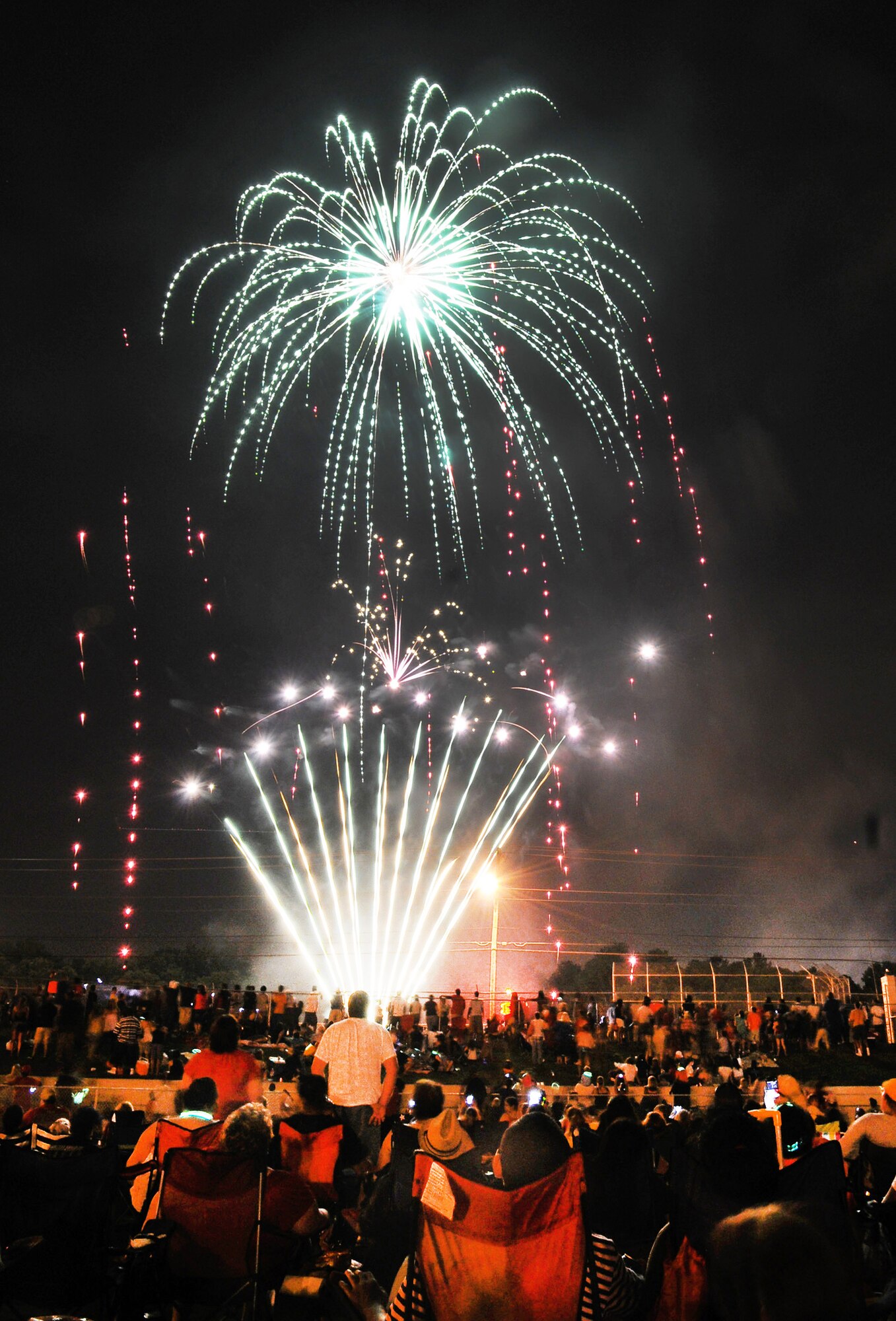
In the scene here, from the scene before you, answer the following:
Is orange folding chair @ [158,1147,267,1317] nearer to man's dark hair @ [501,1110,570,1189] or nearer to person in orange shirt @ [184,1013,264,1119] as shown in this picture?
man's dark hair @ [501,1110,570,1189]

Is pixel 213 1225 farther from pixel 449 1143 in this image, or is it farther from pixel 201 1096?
pixel 201 1096

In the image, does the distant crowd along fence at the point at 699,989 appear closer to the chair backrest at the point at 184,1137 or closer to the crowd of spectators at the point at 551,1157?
the crowd of spectators at the point at 551,1157

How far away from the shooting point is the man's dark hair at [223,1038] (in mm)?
7012

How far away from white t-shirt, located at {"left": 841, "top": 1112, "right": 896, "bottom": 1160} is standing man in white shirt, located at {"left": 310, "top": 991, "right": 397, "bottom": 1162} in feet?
10.0

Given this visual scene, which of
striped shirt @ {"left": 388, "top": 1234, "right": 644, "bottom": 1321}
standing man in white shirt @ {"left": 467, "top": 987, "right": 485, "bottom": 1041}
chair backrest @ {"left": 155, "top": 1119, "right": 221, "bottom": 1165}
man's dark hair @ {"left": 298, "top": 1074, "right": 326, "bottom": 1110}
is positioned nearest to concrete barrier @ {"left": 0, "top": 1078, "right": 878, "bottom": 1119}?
standing man in white shirt @ {"left": 467, "top": 987, "right": 485, "bottom": 1041}

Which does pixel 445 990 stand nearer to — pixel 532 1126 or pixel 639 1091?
pixel 639 1091

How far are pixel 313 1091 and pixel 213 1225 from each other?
6.66ft

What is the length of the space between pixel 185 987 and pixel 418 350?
14599mm

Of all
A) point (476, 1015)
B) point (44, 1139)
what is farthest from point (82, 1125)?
point (476, 1015)

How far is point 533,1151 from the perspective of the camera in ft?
13.9

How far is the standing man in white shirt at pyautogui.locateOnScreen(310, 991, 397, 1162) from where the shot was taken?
688 centimetres

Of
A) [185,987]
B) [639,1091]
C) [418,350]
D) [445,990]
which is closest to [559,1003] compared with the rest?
[445,990]

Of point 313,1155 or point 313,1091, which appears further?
point 313,1091

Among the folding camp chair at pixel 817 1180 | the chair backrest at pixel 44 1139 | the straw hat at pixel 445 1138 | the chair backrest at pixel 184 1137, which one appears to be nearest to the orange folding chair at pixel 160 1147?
the chair backrest at pixel 184 1137
